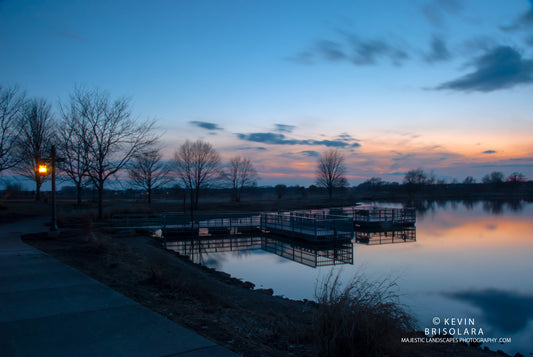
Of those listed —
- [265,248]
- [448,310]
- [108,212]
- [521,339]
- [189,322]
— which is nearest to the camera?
[189,322]

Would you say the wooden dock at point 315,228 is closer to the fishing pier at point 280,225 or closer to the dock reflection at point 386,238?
the fishing pier at point 280,225

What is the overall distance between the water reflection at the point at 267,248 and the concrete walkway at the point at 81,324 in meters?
8.00

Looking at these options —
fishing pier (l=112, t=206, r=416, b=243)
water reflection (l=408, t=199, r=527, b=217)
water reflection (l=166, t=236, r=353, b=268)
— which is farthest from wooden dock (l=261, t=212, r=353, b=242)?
water reflection (l=408, t=199, r=527, b=217)

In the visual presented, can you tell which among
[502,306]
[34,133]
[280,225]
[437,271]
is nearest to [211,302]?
[502,306]

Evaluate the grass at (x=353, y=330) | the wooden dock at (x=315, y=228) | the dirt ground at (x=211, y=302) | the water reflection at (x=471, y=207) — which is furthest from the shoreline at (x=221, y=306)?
the water reflection at (x=471, y=207)

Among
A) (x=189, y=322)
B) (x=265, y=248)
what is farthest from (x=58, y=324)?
(x=265, y=248)

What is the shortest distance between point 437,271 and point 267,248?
886cm

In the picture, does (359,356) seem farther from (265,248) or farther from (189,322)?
(265,248)

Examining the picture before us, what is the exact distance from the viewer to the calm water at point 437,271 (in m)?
8.31

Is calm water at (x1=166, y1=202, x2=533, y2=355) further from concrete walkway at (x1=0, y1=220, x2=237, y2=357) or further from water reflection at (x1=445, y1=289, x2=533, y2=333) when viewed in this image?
concrete walkway at (x1=0, y1=220, x2=237, y2=357)

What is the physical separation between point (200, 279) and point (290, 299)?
10.1 ft

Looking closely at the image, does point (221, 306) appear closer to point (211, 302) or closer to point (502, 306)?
point (211, 302)

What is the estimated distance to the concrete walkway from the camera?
4.13m

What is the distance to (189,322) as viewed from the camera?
532 cm
